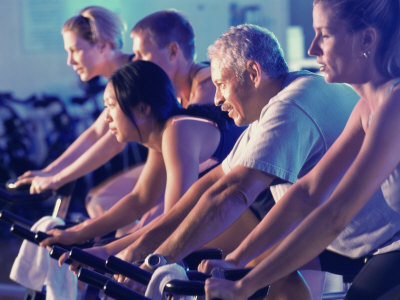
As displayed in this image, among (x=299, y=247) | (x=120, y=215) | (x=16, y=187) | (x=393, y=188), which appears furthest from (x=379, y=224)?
(x=16, y=187)

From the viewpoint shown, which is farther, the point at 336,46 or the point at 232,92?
the point at 232,92

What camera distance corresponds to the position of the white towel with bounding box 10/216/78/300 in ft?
8.38

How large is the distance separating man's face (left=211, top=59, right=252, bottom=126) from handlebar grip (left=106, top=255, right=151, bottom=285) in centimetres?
67

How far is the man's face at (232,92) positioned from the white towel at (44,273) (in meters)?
0.92

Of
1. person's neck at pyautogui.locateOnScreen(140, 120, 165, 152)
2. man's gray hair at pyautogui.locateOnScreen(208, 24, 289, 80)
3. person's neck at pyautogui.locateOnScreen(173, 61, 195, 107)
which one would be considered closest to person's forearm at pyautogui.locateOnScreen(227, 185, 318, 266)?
man's gray hair at pyautogui.locateOnScreen(208, 24, 289, 80)

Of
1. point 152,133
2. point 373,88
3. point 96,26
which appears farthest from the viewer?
point 96,26

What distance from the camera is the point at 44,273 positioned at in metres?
2.64

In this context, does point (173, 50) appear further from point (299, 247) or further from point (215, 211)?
point (299, 247)

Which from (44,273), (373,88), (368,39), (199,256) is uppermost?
(368,39)

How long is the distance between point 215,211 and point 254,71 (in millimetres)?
449

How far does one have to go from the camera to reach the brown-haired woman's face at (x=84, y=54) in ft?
11.0

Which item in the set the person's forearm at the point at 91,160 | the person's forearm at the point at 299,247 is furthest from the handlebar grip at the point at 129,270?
the person's forearm at the point at 91,160

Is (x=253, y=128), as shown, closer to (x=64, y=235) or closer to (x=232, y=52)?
(x=232, y=52)

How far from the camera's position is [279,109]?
1.83 m
